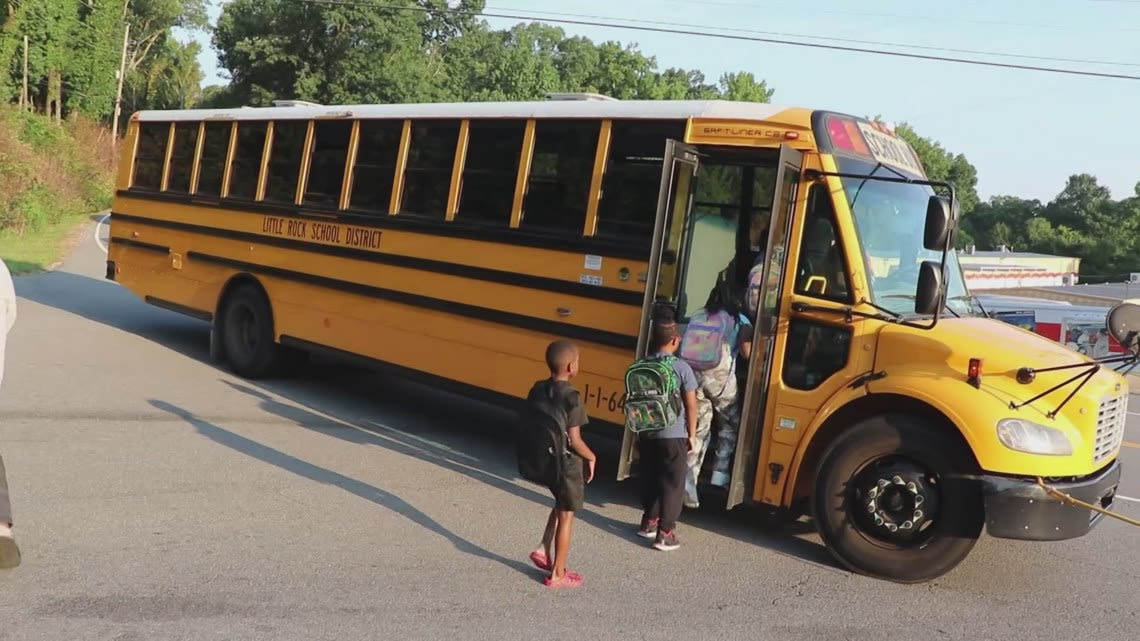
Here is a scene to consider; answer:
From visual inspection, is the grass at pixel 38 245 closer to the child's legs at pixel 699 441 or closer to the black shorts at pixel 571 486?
the child's legs at pixel 699 441

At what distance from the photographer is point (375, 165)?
27.9ft

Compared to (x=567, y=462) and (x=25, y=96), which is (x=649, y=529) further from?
(x=25, y=96)

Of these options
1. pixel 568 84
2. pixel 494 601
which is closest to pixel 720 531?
pixel 494 601

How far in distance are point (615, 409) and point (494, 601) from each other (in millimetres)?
2021

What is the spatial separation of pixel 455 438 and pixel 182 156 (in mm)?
5179

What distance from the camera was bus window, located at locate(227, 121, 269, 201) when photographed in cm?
980

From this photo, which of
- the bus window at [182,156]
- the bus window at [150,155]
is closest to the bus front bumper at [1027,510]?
the bus window at [182,156]

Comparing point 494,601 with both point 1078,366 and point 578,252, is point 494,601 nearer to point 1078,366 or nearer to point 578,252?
point 578,252

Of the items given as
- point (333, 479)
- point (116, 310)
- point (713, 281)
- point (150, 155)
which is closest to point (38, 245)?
point (116, 310)

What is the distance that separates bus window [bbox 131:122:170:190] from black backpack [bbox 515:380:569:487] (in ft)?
26.6

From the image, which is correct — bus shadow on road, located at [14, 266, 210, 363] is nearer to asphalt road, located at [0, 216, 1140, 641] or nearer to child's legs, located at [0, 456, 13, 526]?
asphalt road, located at [0, 216, 1140, 641]

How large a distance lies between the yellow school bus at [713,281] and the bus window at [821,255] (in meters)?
0.01

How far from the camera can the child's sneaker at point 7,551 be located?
4.56 m

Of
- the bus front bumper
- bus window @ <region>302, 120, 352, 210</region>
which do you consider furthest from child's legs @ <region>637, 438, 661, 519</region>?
bus window @ <region>302, 120, 352, 210</region>
